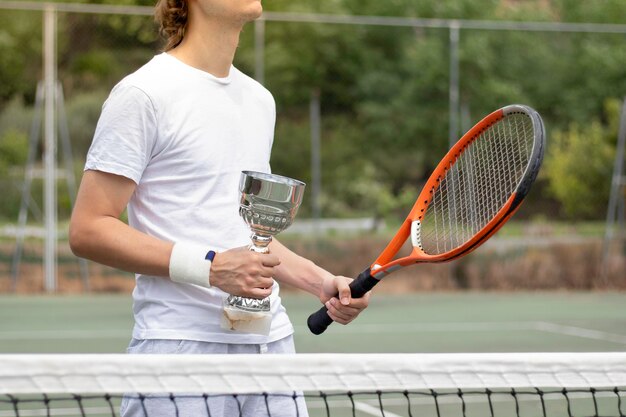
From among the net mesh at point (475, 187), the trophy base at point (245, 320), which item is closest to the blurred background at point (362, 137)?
the net mesh at point (475, 187)

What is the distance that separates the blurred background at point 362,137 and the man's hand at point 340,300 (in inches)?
237

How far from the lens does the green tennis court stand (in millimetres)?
7559

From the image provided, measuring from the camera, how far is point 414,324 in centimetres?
886

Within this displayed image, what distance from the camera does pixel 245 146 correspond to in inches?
79.8

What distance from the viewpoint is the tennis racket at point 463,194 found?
7.28 feet

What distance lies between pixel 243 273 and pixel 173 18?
0.53 metres

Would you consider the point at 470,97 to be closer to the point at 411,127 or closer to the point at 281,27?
the point at 411,127

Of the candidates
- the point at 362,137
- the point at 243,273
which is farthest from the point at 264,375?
the point at 362,137

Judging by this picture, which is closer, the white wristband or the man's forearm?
the white wristband

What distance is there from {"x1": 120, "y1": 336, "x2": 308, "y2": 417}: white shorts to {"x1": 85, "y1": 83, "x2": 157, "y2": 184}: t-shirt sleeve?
0.29 metres

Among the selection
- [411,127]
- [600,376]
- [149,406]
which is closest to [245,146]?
[149,406]

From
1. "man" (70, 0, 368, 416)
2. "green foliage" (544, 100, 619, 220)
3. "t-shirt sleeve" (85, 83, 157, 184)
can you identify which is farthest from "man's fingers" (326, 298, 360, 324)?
"green foliage" (544, 100, 619, 220)

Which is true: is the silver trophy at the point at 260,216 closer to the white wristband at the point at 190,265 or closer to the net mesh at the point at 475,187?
the white wristband at the point at 190,265

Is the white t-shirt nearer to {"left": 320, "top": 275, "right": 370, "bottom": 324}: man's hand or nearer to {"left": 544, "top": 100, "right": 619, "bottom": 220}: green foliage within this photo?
{"left": 320, "top": 275, "right": 370, "bottom": 324}: man's hand
